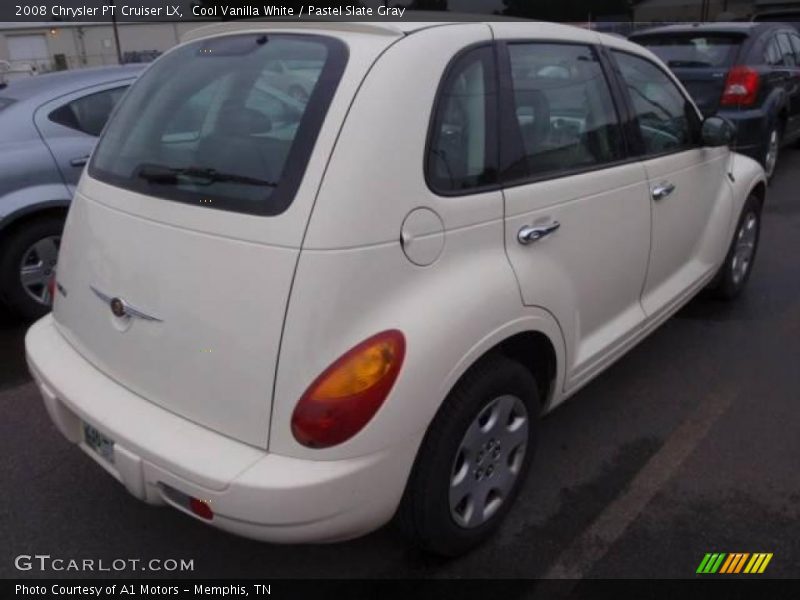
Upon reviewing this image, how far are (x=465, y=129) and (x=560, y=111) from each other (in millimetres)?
608

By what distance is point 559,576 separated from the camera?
2.27 meters

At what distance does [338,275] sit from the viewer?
177cm

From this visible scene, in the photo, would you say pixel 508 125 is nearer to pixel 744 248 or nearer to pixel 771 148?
pixel 744 248

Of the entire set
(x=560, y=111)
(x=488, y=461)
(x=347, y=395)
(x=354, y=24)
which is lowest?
(x=488, y=461)

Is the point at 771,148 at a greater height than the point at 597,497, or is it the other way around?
the point at 771,148

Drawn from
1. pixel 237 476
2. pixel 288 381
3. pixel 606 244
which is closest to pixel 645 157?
pixel 606 244

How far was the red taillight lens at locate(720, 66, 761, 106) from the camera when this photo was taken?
6543 mm

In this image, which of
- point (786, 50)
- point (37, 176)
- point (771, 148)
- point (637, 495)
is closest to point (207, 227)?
point (637, 495)

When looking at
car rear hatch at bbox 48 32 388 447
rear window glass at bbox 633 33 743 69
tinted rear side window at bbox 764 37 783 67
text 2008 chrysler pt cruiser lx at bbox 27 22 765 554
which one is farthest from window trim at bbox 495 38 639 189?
tinted rear side window at bbox 764 37 783 67

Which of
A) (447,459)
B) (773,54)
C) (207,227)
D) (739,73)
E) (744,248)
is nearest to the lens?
(207,227)

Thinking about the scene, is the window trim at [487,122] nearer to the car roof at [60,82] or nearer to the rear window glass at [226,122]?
the rear window glass at [226,122]

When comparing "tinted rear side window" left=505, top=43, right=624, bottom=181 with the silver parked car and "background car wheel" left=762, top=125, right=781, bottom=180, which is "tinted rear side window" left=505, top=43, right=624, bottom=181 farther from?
"background car wheel" left=762, top=125, right=781, bottom=180

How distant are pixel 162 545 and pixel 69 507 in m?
0.48

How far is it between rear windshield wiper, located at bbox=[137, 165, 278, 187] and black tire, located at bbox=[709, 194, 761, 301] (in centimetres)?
309
